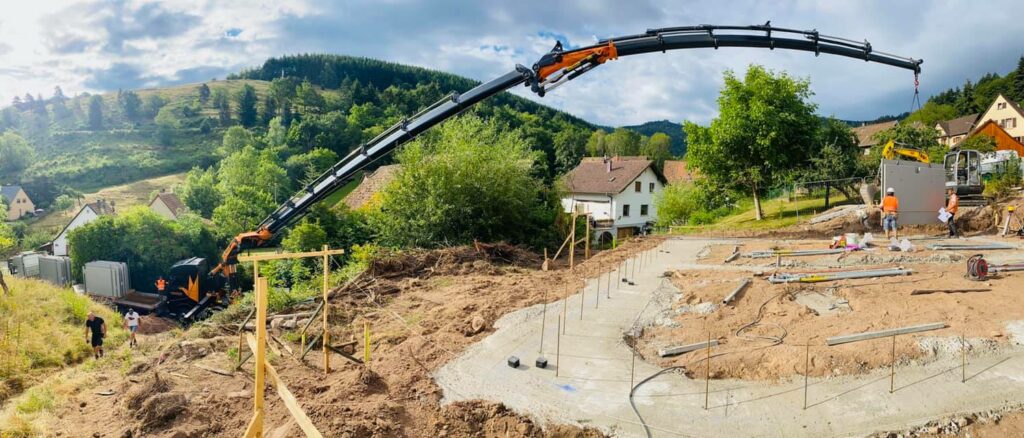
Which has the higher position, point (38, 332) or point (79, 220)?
point (79, 220)

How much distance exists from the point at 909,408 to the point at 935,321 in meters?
2.96

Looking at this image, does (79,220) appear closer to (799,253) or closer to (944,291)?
(799,253)

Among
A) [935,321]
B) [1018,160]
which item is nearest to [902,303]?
[935,321]

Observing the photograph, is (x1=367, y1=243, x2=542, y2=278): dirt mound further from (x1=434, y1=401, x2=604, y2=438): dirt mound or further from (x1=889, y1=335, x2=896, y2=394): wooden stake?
(x1=889, y1=335, x2=896, y2=394): wooden stake

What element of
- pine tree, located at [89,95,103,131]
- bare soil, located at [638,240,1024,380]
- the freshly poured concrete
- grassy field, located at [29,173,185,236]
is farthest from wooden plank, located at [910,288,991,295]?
pine tree, located at [89,95,103,131]

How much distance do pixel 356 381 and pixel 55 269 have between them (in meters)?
37.0

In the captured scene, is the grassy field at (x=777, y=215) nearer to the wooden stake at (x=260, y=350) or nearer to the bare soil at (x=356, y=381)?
the bare soil at (x=356, y=381)

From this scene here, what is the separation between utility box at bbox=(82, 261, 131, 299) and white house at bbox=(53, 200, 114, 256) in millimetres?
7474

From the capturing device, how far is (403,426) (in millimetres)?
5867

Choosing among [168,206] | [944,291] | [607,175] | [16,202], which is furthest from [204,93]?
[944,291]

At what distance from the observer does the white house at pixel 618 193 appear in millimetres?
41344

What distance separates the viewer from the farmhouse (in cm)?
6575

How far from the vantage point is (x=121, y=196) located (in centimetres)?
7381

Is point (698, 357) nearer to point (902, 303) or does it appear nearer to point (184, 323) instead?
point (902, 303)
